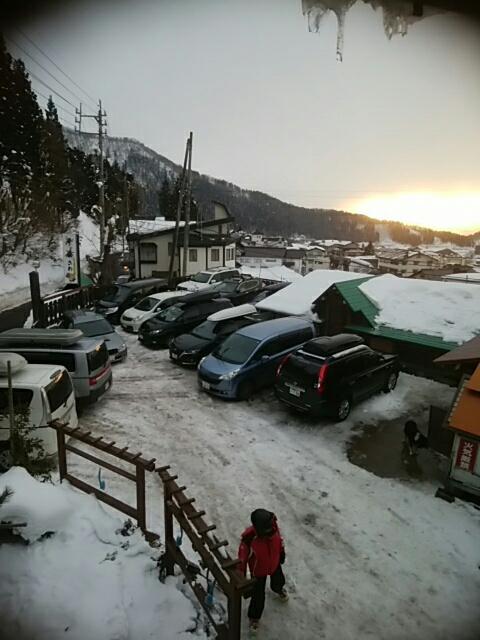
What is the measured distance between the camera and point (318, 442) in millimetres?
7730

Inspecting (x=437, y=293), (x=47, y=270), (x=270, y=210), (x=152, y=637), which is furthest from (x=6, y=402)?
(x=270, y=210)

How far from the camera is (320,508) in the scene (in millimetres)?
5789

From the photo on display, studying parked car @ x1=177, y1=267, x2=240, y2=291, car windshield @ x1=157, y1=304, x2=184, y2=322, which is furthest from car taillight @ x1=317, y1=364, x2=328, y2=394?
parked car @ x1=177, y1=267, x2=240, y2=291

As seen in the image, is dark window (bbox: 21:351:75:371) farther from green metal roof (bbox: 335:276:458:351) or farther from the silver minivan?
green metal roof (bbox: 335:276:458:351)

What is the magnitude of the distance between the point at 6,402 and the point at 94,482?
1.89 meters

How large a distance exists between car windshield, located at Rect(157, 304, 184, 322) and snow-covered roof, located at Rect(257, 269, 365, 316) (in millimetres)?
2894

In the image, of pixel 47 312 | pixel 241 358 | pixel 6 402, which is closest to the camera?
pixel 6 402

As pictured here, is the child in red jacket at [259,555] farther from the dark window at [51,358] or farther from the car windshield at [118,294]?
the car windshield at [118,294]

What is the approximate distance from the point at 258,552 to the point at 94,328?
9774 mm

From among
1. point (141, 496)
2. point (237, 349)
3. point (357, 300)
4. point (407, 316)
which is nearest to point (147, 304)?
point (237, 349)

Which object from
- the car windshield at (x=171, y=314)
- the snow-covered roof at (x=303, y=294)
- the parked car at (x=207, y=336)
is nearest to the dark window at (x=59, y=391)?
the parked car at (x=207, y=336)

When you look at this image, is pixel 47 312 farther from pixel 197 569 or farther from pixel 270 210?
pixel 270 210

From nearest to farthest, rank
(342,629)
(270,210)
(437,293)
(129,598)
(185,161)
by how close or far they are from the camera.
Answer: (129,598), (342,629), (437,293), (185,161), (270,210)

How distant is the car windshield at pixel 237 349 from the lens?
9.72 m
